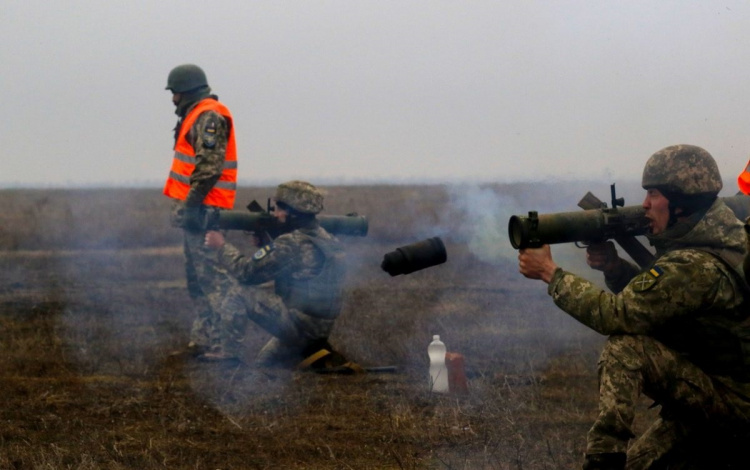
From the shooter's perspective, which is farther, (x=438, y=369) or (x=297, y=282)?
(x=297, y=282)

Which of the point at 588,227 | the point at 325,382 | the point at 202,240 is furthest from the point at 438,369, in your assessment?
the point at 588,227

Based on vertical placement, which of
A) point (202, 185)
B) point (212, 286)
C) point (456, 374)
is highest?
point (202, 185)

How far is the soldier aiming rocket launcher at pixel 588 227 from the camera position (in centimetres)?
512

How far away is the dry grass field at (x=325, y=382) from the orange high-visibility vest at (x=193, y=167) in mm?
1407

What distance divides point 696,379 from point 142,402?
396cm

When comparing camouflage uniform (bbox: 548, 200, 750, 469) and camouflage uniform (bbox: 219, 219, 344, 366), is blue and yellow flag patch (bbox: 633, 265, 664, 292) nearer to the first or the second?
camouflage uniform (bbox: 548, 200, 750, 469)

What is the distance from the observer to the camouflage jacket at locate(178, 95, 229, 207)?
888 cm

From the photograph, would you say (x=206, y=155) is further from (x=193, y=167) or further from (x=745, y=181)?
(x=745, y=181)

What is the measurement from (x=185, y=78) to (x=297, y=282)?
2.11 metres

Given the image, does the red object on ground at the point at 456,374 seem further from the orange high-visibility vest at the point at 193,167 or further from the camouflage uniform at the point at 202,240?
the orange high-visibility vest at the point at 193,167

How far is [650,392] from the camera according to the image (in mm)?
4852

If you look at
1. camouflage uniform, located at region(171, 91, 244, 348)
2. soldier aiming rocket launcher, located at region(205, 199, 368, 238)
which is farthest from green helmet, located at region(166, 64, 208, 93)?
soldier aiming rocket launcher, located at region(205, 199, 368, 238)

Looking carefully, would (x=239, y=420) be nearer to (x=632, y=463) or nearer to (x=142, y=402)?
(x=142, y=402)

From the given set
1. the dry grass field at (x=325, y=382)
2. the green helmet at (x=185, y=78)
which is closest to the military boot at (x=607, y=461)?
the dry grass field at (x=325, y=382)
